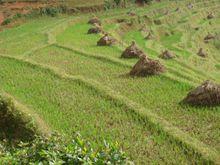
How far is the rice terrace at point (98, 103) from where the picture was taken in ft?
31.6

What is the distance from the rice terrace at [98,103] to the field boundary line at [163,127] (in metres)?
0.03

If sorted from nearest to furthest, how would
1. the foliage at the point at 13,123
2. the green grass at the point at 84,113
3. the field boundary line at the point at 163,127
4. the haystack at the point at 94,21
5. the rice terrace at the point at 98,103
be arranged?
1. the rice terrace at the point at 98,103
2. the field boundary line at the point at 163,127
3. the green grass at the point at 84,113
4. the foliage at the point at 13,123
5. the haystack at the point at 94,21

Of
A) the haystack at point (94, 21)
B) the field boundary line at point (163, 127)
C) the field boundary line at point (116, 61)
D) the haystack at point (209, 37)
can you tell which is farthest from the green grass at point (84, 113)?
the haystack at point (209, 37)

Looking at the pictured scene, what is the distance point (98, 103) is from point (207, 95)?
142 inches

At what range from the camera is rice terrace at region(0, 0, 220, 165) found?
9617mm

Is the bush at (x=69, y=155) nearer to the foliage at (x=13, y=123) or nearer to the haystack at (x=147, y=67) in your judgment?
the foliage at (x=13, y=123)

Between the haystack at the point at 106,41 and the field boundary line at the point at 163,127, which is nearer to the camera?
the field boundary line at the point at 163,127

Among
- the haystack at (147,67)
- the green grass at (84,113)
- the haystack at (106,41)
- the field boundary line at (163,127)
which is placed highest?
the haystack at (147,67)

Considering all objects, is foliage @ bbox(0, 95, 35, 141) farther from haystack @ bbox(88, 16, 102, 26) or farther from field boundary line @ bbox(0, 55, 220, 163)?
haystack @ bbox(88, 16, 102, 26)

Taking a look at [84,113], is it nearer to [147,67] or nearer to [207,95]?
[207,95]

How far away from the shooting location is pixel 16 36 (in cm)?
2878

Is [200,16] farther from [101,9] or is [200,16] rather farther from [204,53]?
[204,53]

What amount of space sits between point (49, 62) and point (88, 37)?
8443mm

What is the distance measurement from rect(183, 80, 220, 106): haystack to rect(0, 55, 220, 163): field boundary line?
1419 millimetres
